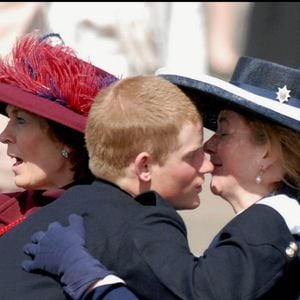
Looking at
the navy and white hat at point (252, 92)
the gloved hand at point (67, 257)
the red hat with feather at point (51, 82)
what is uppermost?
the navy and white hat at point (252, 92)

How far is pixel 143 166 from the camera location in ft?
9.09

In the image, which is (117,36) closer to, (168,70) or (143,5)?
(143,5)

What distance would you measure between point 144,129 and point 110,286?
346mm

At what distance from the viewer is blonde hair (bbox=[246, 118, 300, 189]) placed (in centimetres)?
283

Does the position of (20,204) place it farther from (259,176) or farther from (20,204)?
(259,176)

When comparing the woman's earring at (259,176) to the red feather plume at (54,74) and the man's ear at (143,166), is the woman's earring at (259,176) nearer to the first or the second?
the man's ear at (143,166)

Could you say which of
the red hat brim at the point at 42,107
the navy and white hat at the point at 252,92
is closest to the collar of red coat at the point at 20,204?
the red hat brim at the point at 42,107

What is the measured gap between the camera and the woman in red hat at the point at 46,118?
312 cm

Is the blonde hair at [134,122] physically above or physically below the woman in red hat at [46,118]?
above

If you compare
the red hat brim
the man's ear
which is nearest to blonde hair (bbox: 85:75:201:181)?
the man's ear

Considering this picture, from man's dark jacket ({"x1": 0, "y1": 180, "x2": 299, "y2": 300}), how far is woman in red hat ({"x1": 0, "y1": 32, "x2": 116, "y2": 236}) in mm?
330

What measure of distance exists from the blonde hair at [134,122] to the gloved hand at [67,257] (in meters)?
0.15

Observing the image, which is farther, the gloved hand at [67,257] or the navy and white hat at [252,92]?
the navy and white hat at [252,92]

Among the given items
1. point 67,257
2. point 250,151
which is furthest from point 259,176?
point 67,257
